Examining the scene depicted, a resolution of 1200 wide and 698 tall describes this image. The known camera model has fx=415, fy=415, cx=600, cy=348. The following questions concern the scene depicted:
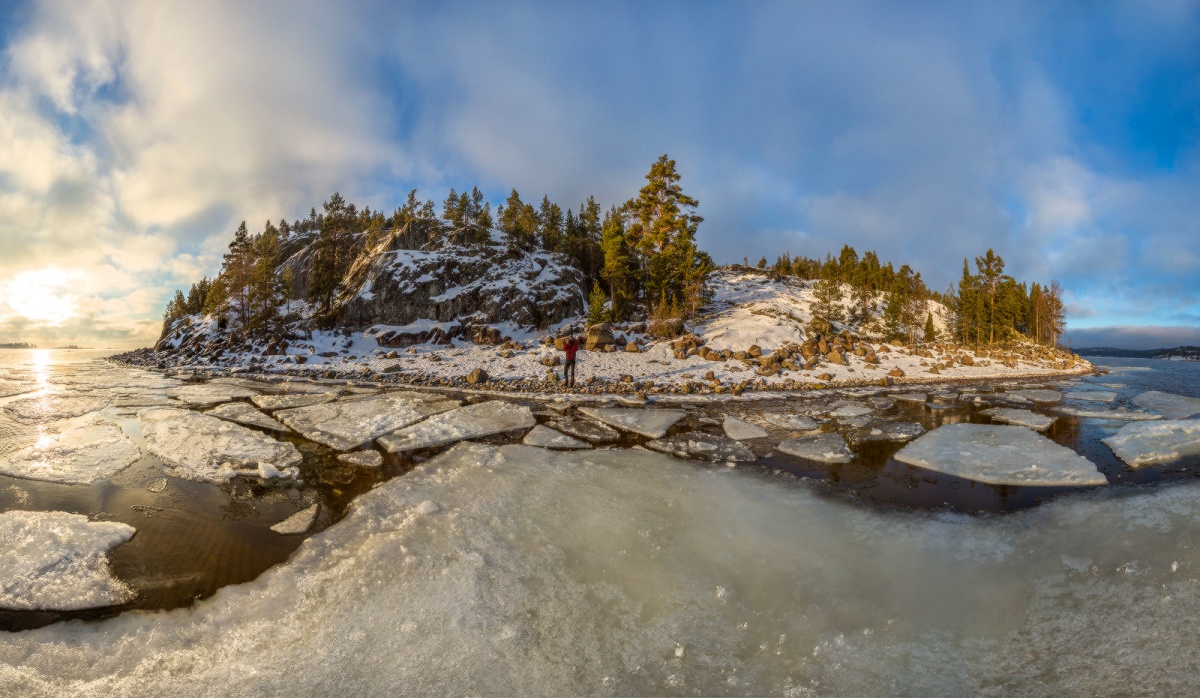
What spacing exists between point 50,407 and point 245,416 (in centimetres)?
747

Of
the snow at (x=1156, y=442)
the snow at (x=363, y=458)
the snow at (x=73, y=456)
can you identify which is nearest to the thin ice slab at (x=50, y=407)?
the snow at (x=73, y=456)

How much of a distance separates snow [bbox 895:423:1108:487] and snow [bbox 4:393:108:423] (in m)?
22.2

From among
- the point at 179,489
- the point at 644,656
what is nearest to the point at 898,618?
the point at 644,656

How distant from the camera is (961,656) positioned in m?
3.21

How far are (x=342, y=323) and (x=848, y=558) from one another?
43530mm

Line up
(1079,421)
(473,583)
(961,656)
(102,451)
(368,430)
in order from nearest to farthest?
(961,656) → (473,583) → (102,451) → (368,430) → (1079,421)

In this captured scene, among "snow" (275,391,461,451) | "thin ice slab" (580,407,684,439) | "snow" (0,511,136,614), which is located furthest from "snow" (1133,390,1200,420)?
"snow" (0,511,136,614)

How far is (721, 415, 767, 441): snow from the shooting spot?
10711mm

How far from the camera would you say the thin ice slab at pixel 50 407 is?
38.5 feet

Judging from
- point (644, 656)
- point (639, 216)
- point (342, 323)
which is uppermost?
point (639, 216)

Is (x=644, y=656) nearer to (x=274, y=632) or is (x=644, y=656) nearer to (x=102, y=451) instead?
(x=274, y=632)

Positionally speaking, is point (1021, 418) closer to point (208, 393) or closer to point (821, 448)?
point (821, 448)

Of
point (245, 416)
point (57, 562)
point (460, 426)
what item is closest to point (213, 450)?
point (245, 416)

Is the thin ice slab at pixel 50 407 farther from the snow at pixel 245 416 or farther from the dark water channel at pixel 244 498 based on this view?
the snow at pixel 245 416
